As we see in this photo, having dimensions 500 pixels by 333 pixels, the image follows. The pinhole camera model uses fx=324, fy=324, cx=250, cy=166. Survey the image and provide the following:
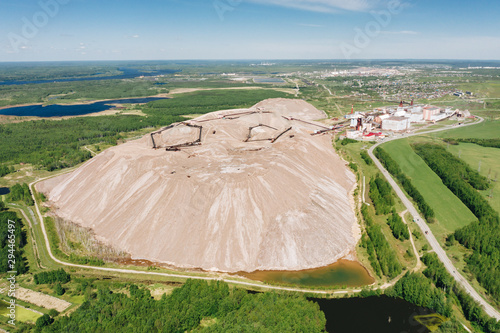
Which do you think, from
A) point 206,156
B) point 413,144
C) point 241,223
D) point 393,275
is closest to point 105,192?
point 206,156

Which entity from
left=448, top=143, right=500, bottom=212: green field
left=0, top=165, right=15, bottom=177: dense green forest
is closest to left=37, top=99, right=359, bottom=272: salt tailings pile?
left=0, top=165, right=15, bottom=177: dense green forest

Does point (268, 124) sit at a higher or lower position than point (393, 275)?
higher

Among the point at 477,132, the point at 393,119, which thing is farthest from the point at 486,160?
the point at 393,119

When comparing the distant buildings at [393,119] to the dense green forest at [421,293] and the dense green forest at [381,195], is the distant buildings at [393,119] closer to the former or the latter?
the dense green forest at [381,195]

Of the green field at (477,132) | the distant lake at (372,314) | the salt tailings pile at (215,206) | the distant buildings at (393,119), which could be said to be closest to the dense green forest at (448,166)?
the green field at (477,132)

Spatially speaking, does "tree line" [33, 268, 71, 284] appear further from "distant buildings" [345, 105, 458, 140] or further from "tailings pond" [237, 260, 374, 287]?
"distant buildings" [345, 105, 458, 140]

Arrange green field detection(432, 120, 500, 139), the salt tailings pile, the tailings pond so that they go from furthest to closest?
green field detection(432, 120, 500, 139) < the salt tailings pile < the tailings pond

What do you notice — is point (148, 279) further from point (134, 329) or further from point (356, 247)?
point (356, 247)

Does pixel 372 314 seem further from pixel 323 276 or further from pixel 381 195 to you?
pixel 381 195
